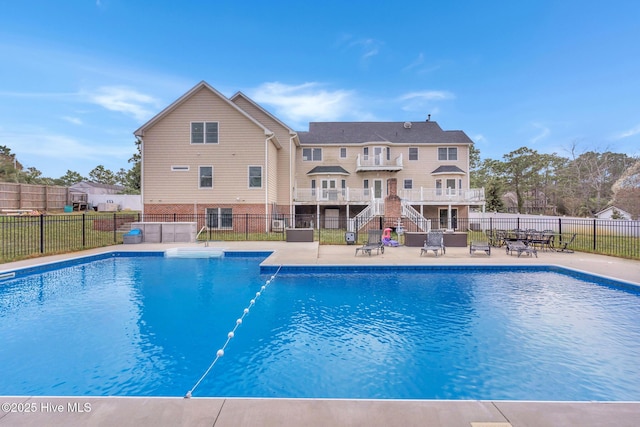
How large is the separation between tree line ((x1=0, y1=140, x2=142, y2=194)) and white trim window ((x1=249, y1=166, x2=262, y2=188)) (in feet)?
35.8

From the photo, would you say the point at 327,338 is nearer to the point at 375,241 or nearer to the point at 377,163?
the point at 375,241

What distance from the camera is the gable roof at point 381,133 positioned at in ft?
96.1

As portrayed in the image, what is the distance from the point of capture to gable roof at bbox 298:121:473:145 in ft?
96.1

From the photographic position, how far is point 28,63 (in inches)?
782

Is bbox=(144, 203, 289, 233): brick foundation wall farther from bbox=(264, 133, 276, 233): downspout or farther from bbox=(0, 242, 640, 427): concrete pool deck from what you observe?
bbox=(0, 242, 640, 427): concrete pool deck

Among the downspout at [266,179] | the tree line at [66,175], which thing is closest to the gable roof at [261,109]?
the downspout at [266,179]

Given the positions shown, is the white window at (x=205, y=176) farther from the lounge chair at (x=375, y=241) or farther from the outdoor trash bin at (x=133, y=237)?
the lounge chair at (x=375, y=241)

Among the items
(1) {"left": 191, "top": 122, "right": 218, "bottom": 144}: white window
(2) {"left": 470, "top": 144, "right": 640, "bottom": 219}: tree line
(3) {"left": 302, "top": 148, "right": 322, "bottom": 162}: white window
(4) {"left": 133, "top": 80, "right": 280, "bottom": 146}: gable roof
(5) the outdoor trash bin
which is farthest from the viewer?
(2) {"left": 470, "top": 144, "right": 640, "bottom": 219}: tree line

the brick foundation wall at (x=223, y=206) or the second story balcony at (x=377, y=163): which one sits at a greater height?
the second story balcony at (x=377, y=163)

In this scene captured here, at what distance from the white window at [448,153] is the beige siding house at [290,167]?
0.30 ft

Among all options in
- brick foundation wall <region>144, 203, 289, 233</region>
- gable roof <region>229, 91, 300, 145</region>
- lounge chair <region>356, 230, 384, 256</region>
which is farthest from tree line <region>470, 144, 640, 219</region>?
lounge chair <region>356, 230, 384, 256</region>

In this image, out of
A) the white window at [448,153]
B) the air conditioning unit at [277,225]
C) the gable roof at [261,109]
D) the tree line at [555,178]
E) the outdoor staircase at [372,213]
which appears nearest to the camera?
the outdoor staircase at [372,213]

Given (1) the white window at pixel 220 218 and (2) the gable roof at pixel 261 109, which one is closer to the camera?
(1) the white window at pixel 220 218

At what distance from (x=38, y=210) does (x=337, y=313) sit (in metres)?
33.6
